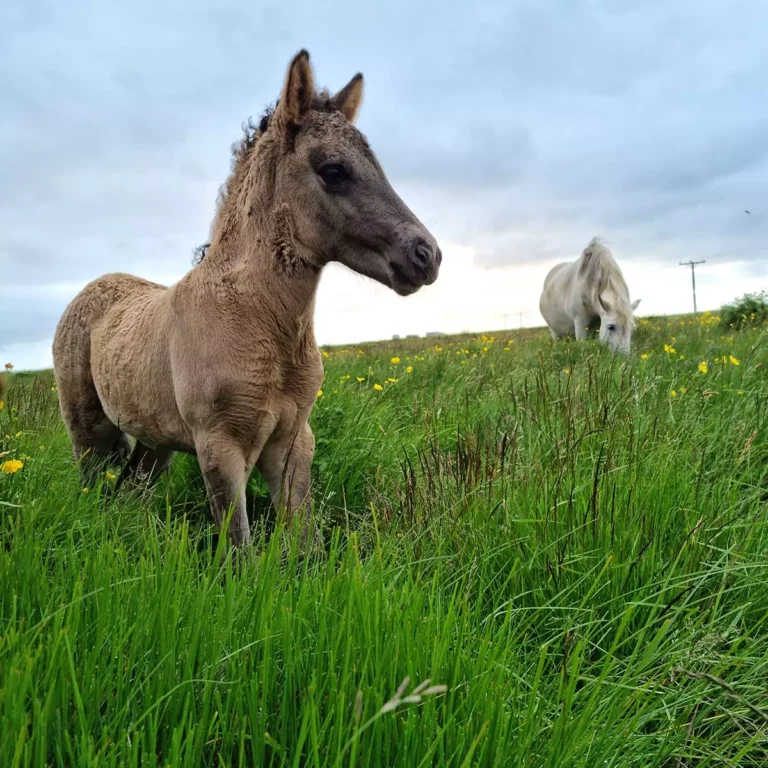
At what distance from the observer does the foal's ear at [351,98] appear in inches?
129

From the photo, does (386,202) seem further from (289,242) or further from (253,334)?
(253,334)

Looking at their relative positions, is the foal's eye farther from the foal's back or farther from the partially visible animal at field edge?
the foal's back

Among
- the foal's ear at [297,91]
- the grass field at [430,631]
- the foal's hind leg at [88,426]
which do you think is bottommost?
the grass field at [430,631]

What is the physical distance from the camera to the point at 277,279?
3.06 metres

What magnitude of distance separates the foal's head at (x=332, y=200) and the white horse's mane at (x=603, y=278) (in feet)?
28.1

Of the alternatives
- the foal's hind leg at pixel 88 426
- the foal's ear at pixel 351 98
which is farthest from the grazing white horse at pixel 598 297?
the foal's hind leg at pixel 88 426

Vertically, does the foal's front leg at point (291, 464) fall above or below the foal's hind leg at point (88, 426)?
below

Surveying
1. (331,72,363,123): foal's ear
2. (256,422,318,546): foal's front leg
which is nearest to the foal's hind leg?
(256,422,318,546): foal's front leg

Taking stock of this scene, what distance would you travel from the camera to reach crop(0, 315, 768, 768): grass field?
1.22 meters

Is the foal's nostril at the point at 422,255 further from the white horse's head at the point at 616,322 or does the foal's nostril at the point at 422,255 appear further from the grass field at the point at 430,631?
the white horse's head at the point at 616,322

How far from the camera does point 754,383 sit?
4730 mm

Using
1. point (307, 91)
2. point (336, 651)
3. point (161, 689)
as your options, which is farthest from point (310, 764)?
point (307, 91)

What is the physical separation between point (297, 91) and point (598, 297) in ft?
30.7

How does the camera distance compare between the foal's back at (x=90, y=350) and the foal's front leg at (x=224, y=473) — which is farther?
the foal's back at (x=90, y=350)
